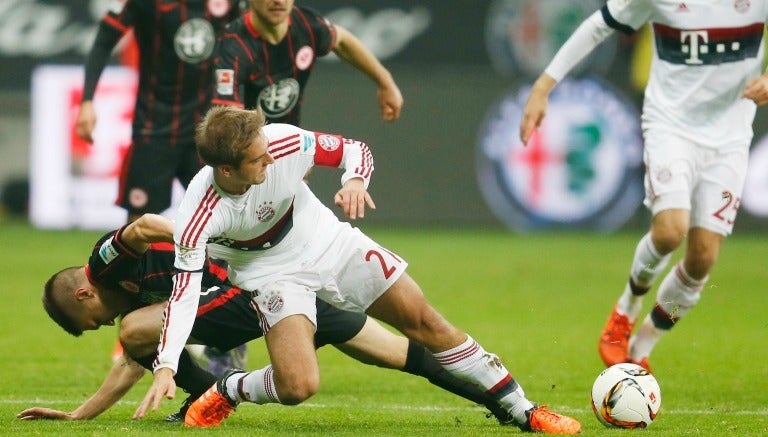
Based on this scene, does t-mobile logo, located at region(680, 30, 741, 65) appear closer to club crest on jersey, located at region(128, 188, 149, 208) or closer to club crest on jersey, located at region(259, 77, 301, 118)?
club crest on jersey, located at region(259, 77, 301, 118)

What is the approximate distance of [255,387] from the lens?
5.63 m

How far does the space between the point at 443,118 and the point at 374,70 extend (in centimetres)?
1016

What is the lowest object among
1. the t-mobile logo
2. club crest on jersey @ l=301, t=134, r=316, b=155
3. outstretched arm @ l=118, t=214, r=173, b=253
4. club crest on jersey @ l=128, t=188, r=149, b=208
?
club crest on jersey @ l=128, t=188, r=149, b=208

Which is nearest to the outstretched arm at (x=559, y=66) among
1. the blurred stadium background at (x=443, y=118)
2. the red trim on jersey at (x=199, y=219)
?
the red trim on jersey at (x=199, y=219)

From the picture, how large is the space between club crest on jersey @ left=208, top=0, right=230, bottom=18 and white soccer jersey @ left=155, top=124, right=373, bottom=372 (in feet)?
9.73

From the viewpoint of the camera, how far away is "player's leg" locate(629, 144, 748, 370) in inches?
280

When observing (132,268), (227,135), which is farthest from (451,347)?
(132,268)

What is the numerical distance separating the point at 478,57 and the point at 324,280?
12.1 metres

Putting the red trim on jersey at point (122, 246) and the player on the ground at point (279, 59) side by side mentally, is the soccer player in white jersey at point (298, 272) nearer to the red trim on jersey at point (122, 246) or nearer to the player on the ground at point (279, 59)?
the red trim on jersey at point (122, 246)

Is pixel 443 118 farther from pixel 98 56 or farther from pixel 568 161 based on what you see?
pixel 98 56

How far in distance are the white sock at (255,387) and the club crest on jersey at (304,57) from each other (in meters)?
2.34

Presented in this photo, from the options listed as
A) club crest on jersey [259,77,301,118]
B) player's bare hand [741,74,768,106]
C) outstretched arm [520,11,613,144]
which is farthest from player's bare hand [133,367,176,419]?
player's bare hand [741,74,768,106]

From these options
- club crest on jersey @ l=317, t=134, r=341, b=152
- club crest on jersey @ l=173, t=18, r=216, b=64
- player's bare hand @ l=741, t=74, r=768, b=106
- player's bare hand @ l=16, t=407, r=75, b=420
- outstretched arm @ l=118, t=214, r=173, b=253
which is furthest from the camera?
club crest on jersey @ l=173, t=18, r=216, b=64

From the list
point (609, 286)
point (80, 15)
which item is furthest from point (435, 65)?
point (609, 286)
